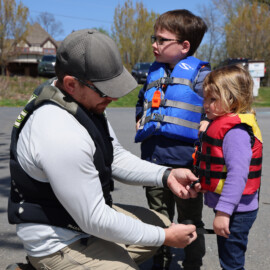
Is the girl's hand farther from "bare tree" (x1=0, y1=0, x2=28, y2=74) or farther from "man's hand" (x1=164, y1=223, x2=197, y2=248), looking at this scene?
"bare tree" (x1=0, y1=0, x2=28, y2=74)

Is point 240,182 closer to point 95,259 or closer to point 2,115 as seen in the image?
point 95,259

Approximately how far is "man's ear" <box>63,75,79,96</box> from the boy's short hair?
3.99ft

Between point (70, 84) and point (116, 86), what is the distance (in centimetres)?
23

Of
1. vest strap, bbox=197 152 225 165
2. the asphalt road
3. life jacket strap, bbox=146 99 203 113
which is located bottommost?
the asphalt road

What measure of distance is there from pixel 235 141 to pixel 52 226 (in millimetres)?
1074

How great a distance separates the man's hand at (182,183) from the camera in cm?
259

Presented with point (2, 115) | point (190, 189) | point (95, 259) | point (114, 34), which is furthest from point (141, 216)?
point (114, 34)

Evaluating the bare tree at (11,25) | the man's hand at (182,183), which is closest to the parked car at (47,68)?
the bare tree at (11,25)

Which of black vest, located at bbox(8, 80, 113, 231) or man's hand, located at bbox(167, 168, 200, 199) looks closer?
black vest, located at bbox(8, 80, 113, 231)

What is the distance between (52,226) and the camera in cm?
213

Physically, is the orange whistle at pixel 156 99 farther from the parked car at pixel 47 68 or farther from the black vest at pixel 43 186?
the parked car at pixel 47 68

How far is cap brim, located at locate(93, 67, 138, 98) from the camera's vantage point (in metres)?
2.11

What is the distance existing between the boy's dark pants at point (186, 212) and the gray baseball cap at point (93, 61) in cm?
121

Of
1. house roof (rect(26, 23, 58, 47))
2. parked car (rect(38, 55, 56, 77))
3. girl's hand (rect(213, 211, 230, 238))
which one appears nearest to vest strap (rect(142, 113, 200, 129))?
girl's hand (rect(213, 211, 230, 238))
